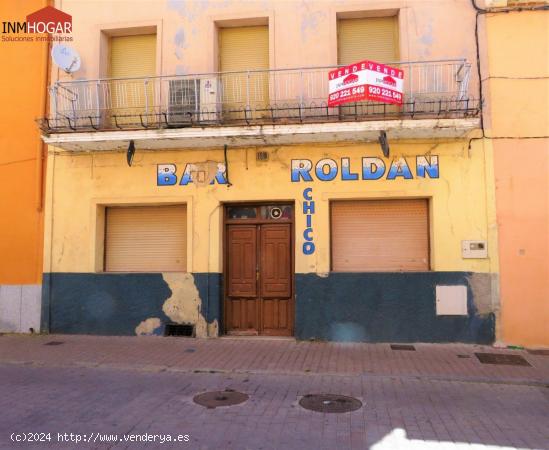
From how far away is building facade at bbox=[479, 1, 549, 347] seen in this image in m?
9.17

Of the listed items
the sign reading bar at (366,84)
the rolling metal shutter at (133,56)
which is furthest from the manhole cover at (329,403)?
the rolling metal shutter at (133,56)

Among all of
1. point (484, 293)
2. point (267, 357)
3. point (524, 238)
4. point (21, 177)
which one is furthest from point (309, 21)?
point (21, 177)

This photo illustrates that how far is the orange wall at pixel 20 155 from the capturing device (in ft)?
35.3

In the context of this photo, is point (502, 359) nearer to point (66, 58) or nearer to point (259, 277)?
point (259, 277)

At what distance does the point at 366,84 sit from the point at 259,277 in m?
4.40

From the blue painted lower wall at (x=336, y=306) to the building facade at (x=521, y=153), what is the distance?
0.73 m

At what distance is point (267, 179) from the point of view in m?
9.98

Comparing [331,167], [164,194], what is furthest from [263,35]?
[164,194]

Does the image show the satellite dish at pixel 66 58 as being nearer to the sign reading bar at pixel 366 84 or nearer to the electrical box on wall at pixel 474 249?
the sign reading bar at pixel 366 84

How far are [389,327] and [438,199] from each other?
270 cm

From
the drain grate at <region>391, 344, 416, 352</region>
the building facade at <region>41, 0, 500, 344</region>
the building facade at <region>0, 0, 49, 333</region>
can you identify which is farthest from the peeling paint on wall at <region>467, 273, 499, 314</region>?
the building facade at <region>0, 0, 49, 333</region>

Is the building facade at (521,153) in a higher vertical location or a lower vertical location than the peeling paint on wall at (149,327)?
higher

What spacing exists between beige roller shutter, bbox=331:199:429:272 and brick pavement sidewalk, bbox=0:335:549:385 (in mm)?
1639

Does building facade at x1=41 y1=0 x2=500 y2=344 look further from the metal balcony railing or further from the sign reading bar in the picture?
the sign reading bar
